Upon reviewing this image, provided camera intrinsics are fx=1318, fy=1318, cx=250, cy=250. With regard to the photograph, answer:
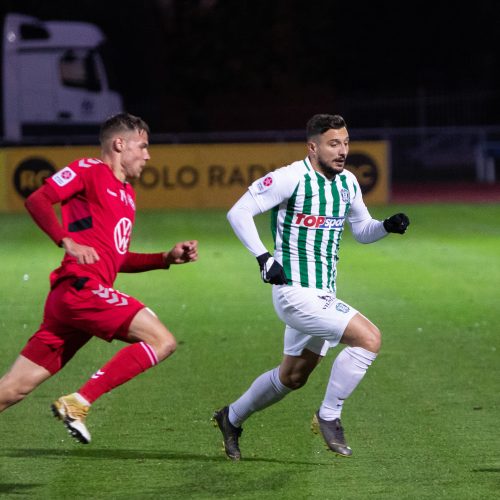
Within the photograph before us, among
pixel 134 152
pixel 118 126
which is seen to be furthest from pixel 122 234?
pixel 118 126

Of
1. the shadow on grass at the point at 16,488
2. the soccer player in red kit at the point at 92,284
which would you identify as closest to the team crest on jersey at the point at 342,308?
the soccer player in red kit at the point at 92,284

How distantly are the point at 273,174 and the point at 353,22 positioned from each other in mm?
44086

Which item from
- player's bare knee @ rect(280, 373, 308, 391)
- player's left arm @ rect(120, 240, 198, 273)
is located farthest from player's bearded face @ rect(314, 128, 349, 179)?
player's bare knee @ rect(280, 373, 308, 391)

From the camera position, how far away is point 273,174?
7789 millimetres

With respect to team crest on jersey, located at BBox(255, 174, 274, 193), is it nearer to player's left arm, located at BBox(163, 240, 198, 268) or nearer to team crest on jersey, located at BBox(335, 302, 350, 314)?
player's left arm, located at BBox(163, 240, 198, 268)

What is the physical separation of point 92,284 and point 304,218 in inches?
55.8

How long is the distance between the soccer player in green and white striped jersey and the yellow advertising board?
20.9 meters

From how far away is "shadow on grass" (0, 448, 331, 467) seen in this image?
7.82m

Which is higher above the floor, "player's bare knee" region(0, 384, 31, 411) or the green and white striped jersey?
the green and white striped jersey

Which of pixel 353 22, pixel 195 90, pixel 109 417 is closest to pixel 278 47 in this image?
pixel 195 90

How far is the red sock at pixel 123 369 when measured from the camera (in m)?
7.04

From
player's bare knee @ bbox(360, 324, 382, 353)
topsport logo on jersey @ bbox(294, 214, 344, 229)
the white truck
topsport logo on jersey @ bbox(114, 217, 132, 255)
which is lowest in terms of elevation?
the white truck

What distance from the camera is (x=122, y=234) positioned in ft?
23.9

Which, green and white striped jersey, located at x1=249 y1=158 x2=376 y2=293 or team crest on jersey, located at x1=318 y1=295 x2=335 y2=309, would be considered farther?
green and white striped jersey, located at x1=249 y1=158 x2=376 y2=293
